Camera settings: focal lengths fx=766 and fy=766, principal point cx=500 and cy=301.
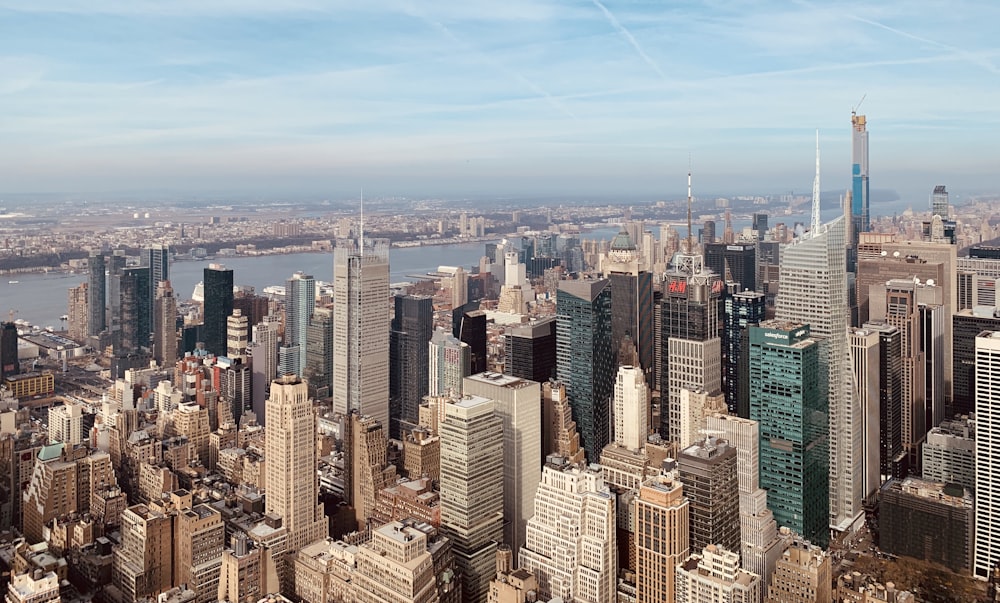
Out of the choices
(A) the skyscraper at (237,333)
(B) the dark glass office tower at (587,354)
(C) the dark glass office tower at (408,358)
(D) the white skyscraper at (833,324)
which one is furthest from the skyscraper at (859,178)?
(A) the skyscraper at (237,333)

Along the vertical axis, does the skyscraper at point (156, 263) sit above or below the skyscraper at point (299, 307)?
above

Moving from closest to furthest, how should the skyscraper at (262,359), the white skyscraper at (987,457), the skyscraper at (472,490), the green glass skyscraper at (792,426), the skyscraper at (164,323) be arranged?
the skyscraper at (472,490)
the white skyscraper at (987,457)
the green glass skyscraper at (792,426)
the skyscraper at (262,359)
the skyscraper at (164,323)

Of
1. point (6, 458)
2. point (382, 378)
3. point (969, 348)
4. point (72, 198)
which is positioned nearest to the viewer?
point (6, 458)

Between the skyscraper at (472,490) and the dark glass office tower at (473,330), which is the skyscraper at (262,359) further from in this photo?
the skyscraper at (472,490)

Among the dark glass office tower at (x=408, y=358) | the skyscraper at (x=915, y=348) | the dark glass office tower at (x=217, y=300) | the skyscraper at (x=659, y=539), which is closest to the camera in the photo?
the skyscraper at (x=659, y=539)

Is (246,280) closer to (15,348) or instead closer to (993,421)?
(15,348)

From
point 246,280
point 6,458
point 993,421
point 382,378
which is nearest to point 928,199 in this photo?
point 993,421

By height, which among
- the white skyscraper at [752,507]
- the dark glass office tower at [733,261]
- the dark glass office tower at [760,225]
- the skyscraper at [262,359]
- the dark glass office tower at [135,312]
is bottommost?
the white skyscraper at [752,507]

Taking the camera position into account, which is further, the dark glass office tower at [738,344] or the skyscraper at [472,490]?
the dark glass office tower at [738,344]
